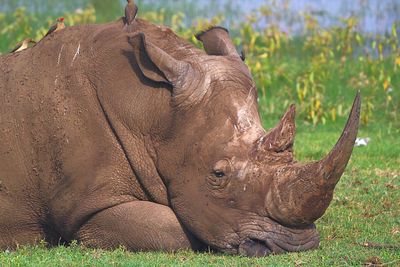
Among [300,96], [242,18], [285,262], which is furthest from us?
[242,18]

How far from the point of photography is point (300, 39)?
55.2 ft

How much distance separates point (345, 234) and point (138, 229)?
1524mm

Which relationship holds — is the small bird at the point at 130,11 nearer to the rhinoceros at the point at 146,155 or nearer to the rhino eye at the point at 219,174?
the rhinoceros at the point at 146,155

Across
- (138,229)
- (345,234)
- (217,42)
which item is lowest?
(345,234)

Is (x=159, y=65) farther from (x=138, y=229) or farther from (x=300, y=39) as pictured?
(x=300, y=39)

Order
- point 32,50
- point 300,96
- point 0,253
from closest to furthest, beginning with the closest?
point 0,253
point 32,50
point 300,96

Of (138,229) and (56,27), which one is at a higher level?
(56,27)

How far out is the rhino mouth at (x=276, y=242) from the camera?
24.3 feet

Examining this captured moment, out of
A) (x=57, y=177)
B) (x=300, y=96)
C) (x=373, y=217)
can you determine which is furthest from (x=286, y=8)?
(x=57, y=177)

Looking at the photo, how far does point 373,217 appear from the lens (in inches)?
348

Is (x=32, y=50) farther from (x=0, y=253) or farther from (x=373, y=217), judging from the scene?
(x=373, y=217)

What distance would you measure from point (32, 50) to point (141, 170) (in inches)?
49.7

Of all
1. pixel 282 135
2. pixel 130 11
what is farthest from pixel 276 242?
pixel 130 11

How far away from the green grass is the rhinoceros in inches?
7.1
